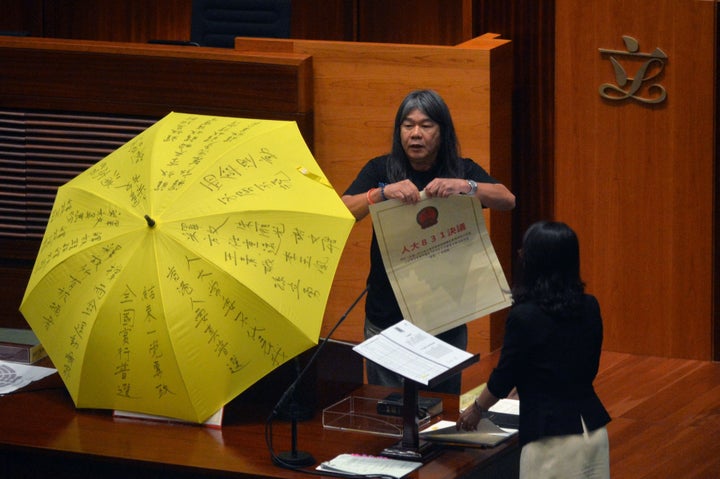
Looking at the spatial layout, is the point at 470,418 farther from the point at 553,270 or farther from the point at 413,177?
the point at 413,177

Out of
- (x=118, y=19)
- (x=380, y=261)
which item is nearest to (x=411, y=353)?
(x=380, y=261)

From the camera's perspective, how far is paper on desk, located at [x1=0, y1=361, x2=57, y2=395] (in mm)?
3746

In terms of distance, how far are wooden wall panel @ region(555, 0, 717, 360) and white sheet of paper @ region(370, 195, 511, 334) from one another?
240cm

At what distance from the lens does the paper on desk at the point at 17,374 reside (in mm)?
3746

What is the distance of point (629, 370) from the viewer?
5957 mm

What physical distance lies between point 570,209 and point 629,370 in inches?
30.4

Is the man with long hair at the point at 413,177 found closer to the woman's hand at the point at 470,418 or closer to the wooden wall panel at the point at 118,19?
the woman's hand at the point at 470,418

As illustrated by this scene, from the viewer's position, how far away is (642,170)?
6035mm

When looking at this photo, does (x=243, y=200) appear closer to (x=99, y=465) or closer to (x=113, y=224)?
(x=113, y=224)

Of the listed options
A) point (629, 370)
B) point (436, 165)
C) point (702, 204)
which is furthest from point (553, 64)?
point (436, 165)

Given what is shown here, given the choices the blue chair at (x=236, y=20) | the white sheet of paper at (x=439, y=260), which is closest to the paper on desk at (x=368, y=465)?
the white sheet of paper at (x=439, y=260)

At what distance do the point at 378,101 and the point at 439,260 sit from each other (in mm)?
2118

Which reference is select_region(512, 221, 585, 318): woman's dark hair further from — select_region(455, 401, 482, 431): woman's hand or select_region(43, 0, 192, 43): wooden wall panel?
select_region(43, 0, 192, 43): wooden wall panel

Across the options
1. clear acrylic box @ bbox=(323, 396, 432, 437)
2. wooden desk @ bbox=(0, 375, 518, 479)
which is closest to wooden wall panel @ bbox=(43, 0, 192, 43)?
wooden desk @ bbox=(0, 375, 518, 479)
